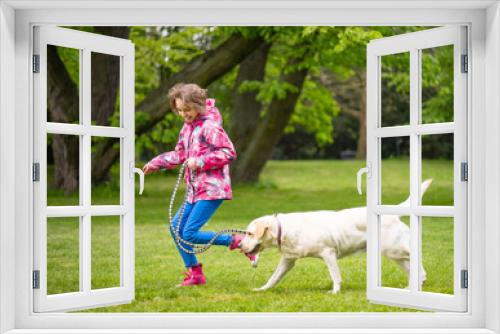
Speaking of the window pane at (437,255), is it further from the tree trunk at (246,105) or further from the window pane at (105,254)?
the tree trunk at (246,105)

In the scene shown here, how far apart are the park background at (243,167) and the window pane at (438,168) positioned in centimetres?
4

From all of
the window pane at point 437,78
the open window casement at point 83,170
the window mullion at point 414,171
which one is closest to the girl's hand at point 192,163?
the open window casement at point 83,170

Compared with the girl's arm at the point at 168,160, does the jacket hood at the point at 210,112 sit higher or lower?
higher

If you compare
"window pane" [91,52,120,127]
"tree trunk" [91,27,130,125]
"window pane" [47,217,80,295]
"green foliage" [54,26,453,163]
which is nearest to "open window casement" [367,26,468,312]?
"window pane" [47,217,80,295]

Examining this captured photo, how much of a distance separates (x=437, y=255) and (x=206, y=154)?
2642 mm

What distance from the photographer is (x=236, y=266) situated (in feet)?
20.7

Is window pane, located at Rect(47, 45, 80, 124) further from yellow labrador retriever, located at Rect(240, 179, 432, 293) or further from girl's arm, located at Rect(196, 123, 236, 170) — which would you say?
yellow labrador retriever, located at Rect(240, 179, 432, 293)

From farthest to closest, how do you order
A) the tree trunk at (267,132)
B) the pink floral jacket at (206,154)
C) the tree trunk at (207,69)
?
the tree trunk at (267,132), the tree trunk at (207,69), the pink floral jacket at (206,154)

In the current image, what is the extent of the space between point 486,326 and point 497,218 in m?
0.53

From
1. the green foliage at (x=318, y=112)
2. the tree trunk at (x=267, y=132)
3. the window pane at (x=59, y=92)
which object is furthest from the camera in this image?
the green foliage at (x=318, y=112)

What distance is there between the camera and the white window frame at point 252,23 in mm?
3518

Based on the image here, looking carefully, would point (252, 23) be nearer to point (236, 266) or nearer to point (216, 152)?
point (216, 152)

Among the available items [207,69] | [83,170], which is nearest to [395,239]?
[83,170]

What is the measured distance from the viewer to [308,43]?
10758mm
